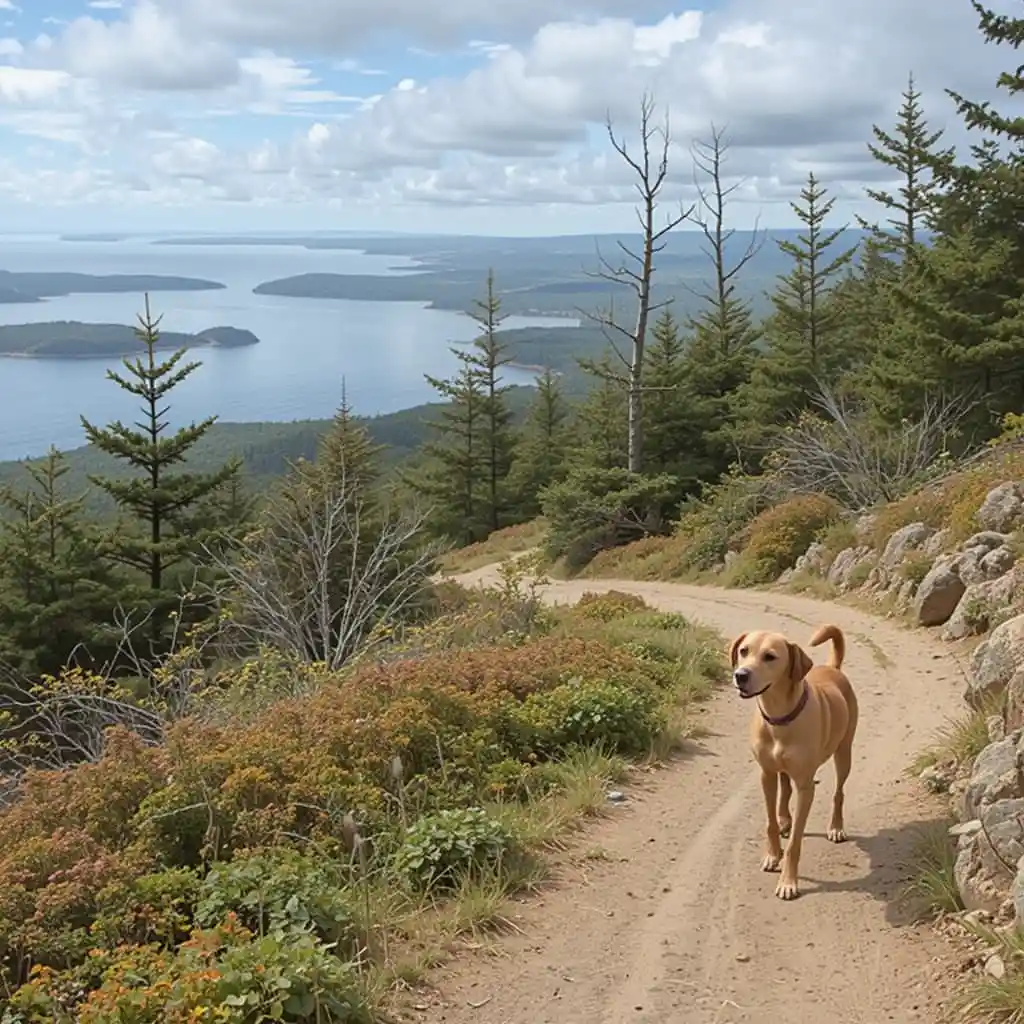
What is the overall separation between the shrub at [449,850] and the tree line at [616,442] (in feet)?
17.8

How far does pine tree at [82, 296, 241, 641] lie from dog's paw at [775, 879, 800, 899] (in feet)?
68.5

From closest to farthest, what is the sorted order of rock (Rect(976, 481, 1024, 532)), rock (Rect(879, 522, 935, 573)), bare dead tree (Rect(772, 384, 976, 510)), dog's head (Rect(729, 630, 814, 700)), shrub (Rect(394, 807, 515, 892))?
1. dog's head (Rect(729, 630, 814, 700))
2. shrub (Rect(394, 807, 515, 892))
3. rock (Rect(976, 481, 1024, 532))
4. rock (Rect(879, 522, 935, 573))
5. bare dead tree (Rect(772, 384, 976, 510))

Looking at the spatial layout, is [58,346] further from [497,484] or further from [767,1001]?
[767,1001]

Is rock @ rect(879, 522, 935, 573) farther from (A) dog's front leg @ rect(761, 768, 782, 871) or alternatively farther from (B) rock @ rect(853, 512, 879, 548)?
(A) dog's front leg @ rect(761, 768, 782, 871)

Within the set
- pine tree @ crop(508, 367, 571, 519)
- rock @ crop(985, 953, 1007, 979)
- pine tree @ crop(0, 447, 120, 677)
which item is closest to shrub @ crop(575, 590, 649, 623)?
rock @ crop(985, 953, 1007, 979)

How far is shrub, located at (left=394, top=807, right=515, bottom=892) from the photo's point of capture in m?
5.42

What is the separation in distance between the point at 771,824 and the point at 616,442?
2411 cm

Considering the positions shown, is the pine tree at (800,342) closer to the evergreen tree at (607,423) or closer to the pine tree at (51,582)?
the evergreen tree at (607,423)

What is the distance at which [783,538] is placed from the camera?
17438 mm

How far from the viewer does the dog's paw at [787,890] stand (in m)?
5.18

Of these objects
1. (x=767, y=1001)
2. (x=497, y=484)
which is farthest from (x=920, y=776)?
(x=497, y=484)

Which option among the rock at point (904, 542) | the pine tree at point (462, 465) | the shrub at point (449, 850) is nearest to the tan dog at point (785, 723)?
the shrub at point (449, 850)

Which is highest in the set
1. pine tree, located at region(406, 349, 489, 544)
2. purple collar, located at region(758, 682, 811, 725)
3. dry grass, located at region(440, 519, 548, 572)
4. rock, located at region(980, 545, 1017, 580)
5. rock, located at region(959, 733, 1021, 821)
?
purple collar, located at region(758, 682, 811, 725)

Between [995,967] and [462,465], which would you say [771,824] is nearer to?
[995,967]
